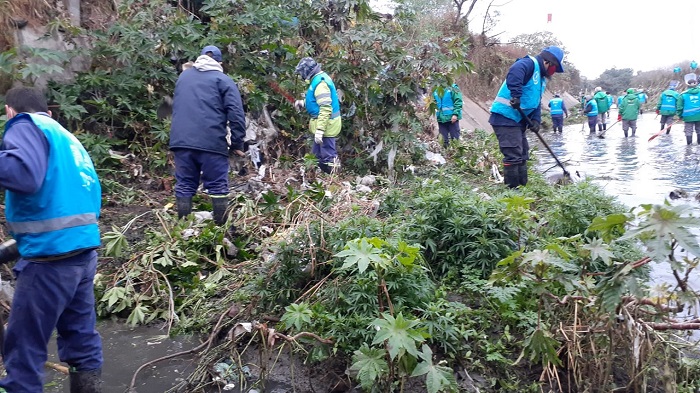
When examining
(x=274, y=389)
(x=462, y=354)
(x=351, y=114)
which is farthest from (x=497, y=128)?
(x=274, y=389)

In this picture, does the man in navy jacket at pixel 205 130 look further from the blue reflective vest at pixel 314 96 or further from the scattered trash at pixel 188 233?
the blue reflective vest at pixel 314 96

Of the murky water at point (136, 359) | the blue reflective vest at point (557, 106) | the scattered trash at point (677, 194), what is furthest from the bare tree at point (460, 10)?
the murky water at point (136, 359)

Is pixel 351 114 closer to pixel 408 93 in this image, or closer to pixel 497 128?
pixel 408 93

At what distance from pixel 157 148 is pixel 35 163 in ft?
16.1

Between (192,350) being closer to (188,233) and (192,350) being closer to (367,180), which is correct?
(188,233)

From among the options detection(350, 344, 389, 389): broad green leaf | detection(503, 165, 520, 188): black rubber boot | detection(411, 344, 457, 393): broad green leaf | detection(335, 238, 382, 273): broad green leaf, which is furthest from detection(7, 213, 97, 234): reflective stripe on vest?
detection(503, 165, 520, 188): black rubber boot

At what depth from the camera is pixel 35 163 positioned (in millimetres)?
2600

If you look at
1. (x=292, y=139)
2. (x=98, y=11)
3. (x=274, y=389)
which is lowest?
(x=274, y=389)

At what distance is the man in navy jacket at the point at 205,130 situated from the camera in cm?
525

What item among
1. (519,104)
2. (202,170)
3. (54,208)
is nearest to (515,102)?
(519,104)

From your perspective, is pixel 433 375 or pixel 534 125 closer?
pixel 433 375

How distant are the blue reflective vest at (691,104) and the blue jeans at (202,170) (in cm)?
1357

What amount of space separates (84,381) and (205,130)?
279cm

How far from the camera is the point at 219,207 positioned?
536 centimetres
